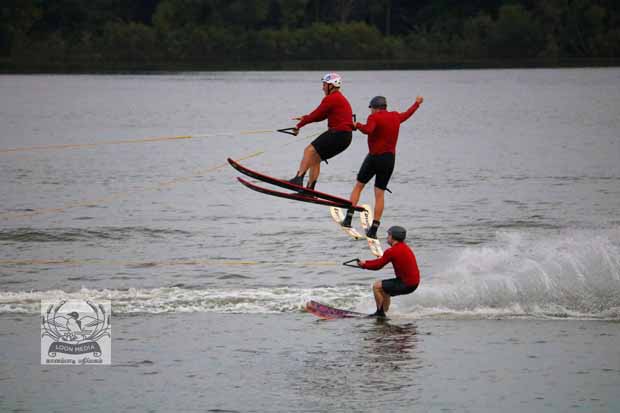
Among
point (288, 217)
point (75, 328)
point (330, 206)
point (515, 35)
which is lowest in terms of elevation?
point (288, 217)

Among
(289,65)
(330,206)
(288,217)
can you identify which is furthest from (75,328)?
(289,65)

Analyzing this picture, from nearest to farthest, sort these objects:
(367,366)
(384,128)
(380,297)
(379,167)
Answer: (367,366)
(384,128)
(379,167)
(380,297)

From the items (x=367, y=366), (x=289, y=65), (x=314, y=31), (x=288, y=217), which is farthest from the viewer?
(x=289, y=65)

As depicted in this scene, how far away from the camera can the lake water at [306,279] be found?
1795 cm

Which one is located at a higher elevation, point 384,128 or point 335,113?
point 335,113

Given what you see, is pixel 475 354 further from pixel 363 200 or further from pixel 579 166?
pixel 579 166

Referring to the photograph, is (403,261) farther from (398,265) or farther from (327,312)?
(327,312)

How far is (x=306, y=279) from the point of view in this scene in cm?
2527

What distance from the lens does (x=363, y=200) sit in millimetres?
39156

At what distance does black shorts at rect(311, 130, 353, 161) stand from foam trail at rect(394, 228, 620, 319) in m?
3.52

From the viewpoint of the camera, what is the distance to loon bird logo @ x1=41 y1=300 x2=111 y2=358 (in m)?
20.0

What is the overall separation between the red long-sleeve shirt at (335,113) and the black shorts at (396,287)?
262cm

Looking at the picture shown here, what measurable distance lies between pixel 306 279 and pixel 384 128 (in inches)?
241

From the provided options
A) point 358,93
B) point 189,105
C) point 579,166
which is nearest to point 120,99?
point 189,105
